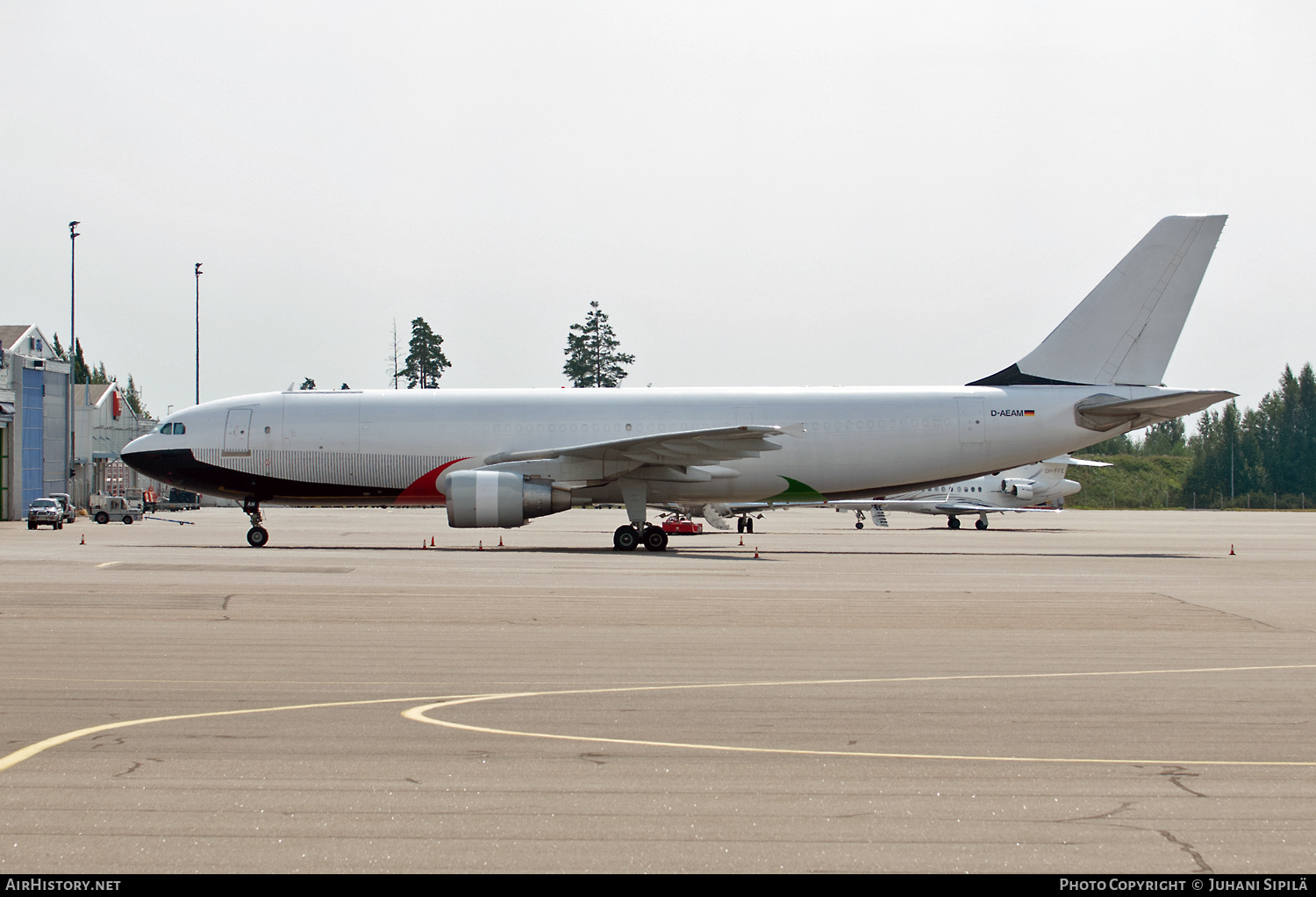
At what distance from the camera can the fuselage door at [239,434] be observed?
27.5m

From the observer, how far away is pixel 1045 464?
5162cm

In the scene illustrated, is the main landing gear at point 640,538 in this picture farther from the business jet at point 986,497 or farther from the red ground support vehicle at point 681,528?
the business jet at point 986,497

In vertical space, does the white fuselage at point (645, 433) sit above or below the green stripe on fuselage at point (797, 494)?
above

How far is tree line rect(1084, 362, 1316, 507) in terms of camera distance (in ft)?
344

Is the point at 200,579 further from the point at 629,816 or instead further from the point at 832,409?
the point at 832,409

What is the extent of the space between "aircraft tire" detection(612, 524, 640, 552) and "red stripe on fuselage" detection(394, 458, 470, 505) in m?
4.37

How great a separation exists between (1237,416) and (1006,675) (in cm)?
12421

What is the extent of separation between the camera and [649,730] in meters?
6.94

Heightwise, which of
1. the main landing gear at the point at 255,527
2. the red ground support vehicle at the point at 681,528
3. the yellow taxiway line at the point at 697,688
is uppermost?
the main landing gear at the point at 255,527

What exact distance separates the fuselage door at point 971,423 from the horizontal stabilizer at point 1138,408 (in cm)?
251

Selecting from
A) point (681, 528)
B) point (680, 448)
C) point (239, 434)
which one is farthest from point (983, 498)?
point (239, 434)

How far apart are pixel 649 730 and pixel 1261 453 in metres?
120

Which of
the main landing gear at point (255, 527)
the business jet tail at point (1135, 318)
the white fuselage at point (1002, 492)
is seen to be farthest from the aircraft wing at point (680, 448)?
the white fuselage at point (1002, 492)

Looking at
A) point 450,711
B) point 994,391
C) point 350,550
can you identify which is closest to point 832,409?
point 994,391
